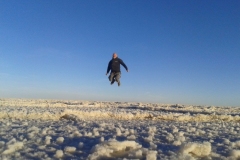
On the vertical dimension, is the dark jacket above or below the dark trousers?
above

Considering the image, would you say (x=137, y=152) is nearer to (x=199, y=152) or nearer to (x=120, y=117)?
(x=199, y=152)

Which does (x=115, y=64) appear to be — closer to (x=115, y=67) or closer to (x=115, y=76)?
(x=115, y=67)

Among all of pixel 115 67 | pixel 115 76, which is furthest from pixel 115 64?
pixel 115 76

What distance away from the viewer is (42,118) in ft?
19.7

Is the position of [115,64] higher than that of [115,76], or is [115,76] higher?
[115,64]

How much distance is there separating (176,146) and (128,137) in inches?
28.9

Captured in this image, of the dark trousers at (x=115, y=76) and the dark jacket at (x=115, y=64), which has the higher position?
the dark jacket at (x=115, y=64)

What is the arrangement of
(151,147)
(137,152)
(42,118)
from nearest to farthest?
(137,152), (151,147), (42,118)

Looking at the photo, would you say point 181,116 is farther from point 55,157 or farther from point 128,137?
point 55,157

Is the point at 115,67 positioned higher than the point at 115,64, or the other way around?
the point at 115,64

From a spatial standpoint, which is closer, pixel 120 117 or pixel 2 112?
pixel 2 112

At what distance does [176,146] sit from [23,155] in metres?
1.82

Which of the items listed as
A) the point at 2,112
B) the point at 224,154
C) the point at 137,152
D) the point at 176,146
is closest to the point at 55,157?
the point at 137,152

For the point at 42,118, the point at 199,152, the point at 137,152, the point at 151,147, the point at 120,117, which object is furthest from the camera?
the point at 120,117
